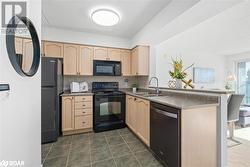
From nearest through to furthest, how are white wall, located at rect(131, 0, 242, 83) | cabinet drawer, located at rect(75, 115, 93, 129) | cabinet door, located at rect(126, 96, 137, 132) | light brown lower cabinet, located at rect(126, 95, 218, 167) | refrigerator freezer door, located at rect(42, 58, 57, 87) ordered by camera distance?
light brown lower cabinet, located at rect(126, 95, 218, 167) < white wall, located at rect(131, 0, 242, 83) < refrigerator freezer door, located at rect(42, 58, 57, 87) < cabinet door, located at rect(126, 96, 137, 132) < cabinet drawer, located at rect(75, 115, 93, 129)

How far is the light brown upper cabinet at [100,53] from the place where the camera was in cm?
342

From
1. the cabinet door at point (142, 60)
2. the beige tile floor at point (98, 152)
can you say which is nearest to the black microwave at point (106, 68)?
the cabinet door at point (142, 60)

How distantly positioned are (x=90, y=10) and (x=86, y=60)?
1.27 metres

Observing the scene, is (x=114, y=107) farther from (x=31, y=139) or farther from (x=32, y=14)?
(x=32, y=14)

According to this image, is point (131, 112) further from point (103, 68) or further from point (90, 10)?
point (90, 10)

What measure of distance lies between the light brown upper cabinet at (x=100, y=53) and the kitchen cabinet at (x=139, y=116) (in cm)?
132

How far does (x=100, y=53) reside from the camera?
3.46m

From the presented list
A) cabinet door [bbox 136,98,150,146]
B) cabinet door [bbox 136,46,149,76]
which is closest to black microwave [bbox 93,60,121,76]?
cabinet door [bbox 136,46,149,76]

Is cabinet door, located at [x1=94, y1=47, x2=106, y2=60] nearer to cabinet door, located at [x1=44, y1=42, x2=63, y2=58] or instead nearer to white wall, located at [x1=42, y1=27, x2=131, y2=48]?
white wall, located at [x1=42, y1=27, x2=131, y2=48]

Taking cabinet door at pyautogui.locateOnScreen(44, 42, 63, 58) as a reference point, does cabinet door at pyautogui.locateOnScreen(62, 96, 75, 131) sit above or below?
below

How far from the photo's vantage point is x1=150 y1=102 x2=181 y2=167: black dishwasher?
147 cm

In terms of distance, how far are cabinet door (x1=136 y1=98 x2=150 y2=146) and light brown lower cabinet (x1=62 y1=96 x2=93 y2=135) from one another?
1141mm

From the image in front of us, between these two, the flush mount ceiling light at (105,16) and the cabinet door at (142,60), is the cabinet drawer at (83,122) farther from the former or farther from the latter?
the flush mount ceiling light at (105,16)
